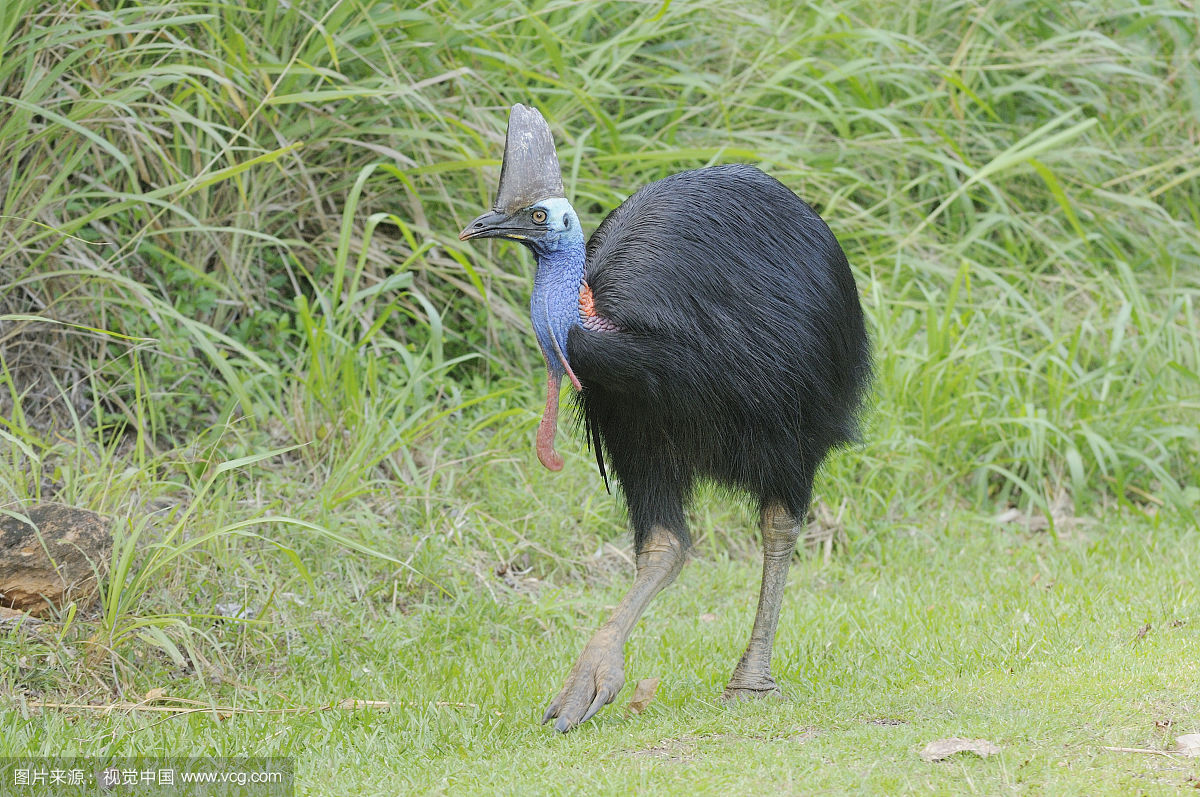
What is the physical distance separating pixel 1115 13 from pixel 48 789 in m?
6.24

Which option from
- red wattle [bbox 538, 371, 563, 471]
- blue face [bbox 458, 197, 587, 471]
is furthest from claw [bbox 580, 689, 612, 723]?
blue face [bbox 458, 197, 587, 471]

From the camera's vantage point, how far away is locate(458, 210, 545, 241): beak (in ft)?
9.84

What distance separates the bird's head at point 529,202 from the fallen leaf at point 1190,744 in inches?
63.9

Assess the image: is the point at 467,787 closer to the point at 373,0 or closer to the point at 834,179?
the point at 373,0

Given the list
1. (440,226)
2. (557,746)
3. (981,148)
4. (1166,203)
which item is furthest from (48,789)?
(1166,203)

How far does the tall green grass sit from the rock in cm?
19

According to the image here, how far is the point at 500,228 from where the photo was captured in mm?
3010

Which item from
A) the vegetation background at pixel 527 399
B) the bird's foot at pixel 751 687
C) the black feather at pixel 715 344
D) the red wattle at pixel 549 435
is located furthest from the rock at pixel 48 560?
the bird's foot at pixel 751 687

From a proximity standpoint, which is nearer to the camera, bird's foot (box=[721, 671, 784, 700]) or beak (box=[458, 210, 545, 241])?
beak (box=[458, 210, 545, 241])

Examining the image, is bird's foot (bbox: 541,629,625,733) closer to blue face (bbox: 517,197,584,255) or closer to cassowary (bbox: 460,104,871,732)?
cassowary (bbox: 460,104,871,732)

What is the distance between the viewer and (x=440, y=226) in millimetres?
5523

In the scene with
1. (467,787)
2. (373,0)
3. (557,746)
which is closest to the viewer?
(467,787)

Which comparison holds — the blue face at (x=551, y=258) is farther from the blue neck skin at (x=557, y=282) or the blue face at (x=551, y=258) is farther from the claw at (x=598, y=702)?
the claw at (x=598, y=702)

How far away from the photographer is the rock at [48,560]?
11.5 feet
